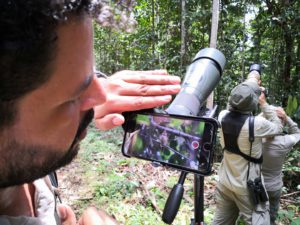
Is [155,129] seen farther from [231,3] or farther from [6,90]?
[231,3]

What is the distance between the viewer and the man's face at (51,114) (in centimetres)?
64

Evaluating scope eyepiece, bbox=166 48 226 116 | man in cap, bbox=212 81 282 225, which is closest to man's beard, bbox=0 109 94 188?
scope eyepiece, bbox=166 48 226 116

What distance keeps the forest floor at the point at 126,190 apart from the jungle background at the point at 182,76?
1cm

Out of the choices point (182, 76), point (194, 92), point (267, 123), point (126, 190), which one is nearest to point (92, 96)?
point (194, 92)

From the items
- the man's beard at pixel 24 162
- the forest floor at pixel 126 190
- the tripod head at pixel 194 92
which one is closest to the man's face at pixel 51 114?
the man's beard at pixel 24 162

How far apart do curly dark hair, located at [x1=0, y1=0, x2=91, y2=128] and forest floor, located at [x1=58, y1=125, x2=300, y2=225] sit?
314 centimetres

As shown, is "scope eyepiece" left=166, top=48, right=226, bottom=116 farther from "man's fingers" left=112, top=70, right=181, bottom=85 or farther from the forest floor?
the forest floor

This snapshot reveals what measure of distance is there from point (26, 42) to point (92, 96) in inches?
10.6

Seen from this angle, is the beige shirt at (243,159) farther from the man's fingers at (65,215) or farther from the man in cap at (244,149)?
the man's fingers at (65,215)

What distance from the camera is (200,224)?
1.21 metres

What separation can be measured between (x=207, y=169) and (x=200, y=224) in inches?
13.4

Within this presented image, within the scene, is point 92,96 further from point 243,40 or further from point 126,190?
point 243,40

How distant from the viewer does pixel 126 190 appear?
13.5ft

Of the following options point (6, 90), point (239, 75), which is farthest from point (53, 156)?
point (239, 75)
